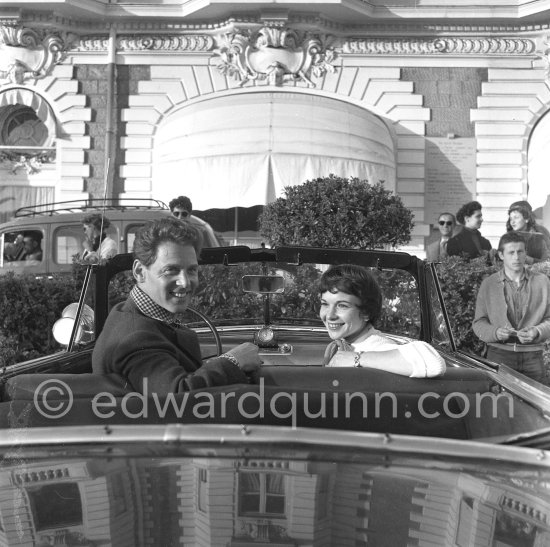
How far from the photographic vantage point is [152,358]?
2791 millimetres

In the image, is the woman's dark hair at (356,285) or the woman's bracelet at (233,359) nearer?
the woman's bracelet at (233,359)

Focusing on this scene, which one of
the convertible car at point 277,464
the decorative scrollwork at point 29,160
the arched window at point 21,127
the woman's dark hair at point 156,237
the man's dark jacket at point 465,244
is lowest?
the convertible car at point 277,464

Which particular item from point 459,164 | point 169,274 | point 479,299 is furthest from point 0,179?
point 169,274

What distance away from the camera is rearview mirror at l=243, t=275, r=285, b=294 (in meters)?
4.45

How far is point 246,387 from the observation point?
242cm

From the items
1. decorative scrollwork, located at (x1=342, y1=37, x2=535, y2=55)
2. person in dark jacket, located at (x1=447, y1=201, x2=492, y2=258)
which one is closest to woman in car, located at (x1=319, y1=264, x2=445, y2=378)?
person in dark jacket, located at (x1=447, y1=201, x2=492, y2=258)

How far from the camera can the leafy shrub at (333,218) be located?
36.9ft

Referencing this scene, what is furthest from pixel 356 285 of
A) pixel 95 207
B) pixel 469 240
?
pixel 95 207

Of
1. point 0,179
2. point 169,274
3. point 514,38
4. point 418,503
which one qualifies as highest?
point 514,38

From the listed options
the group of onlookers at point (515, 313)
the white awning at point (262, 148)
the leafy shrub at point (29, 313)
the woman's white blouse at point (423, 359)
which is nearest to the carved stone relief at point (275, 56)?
the white awning at point (262, 148)

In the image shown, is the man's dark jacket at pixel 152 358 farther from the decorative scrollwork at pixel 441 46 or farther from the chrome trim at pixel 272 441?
the decorative scrollwork at pixel 441 46

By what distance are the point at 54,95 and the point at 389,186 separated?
24.0ft

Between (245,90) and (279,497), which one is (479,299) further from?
(245,90)
